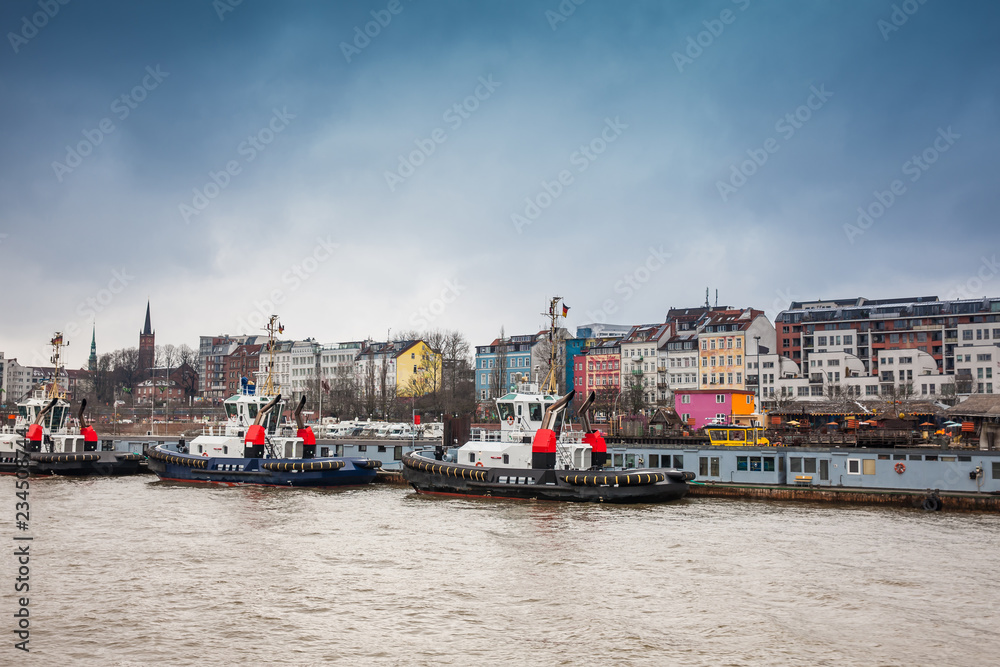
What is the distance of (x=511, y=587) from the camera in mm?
23344

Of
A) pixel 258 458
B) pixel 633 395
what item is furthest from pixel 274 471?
pixel 633 395

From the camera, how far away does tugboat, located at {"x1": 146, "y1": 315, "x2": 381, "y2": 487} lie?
1849 inches

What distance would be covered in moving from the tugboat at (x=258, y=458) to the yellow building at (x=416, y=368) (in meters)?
66.4

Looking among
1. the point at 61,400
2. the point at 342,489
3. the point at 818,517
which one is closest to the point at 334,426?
the point at 61,400

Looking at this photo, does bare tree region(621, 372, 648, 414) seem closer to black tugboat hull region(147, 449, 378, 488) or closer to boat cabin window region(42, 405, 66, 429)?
black tugboat hull region(147, 449, 378, 488)

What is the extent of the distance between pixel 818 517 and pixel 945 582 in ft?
38.6

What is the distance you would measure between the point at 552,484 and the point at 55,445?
3402 centimetres

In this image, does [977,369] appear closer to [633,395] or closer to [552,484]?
[633,395]

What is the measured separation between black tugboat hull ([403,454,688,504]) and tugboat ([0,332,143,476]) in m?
22.8

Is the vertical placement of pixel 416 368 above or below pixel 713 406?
above

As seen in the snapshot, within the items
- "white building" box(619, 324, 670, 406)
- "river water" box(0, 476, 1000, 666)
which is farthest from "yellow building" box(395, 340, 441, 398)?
"river water" box(0, 476, 1000, 666)

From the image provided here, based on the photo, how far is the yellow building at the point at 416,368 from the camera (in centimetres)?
12425

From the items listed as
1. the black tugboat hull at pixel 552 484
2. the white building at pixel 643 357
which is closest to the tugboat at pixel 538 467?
the black tugboat hull at pixel 552 484

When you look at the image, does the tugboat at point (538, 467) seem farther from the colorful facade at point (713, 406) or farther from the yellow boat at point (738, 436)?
the colorful facade at point (713, 406)
